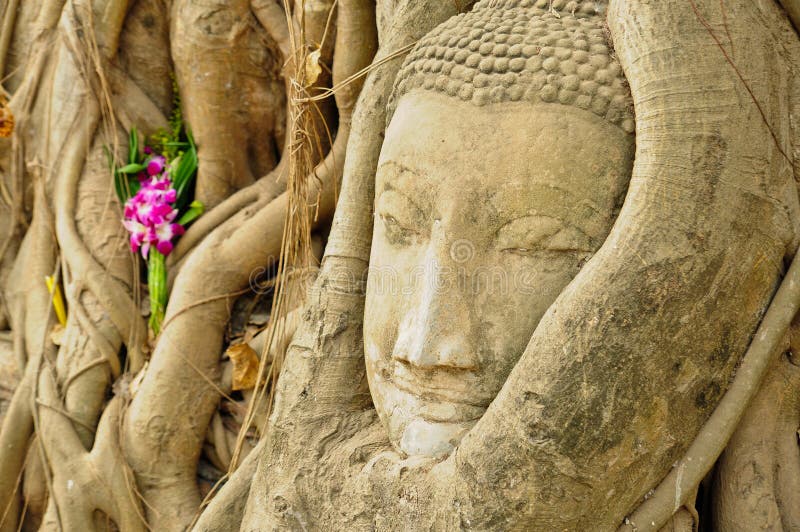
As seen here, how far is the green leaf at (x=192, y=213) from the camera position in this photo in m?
2.98

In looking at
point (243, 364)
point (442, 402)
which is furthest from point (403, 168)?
point (243, 364)

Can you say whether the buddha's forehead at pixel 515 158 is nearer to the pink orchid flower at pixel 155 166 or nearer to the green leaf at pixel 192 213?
the green leaf at pixel 192 213

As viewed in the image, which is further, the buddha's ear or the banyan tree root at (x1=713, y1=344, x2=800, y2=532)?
the banyan tree root at (x1=713, y1=344, x2=800, y2=532)

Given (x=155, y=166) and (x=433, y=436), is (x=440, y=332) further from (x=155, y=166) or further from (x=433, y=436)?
(x=155, y=166)

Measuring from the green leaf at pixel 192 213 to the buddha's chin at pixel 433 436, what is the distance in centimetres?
151

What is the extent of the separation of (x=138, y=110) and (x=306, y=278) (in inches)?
41.6

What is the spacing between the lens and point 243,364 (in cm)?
269

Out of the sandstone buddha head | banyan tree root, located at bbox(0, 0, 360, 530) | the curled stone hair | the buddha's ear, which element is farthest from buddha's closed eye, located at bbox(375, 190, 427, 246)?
banyan tree root, located at bbox(0, 0, 360, 530)

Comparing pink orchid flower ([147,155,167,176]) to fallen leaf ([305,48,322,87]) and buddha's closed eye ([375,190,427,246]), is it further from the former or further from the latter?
buddha's closed eye ([375,190,427,246])

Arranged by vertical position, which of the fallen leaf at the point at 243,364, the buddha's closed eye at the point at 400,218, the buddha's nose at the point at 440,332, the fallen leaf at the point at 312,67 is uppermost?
the fallen leaf at the point at 312,67

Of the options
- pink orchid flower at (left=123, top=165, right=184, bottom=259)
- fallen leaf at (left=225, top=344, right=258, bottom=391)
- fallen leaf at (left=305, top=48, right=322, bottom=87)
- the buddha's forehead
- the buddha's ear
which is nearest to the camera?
the buddha's ear

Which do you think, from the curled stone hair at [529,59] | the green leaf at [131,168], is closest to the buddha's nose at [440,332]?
the curled stone hair at [529,59]

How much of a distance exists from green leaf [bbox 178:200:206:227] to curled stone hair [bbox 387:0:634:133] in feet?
4.26

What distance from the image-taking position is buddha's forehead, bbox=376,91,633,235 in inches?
62.6
